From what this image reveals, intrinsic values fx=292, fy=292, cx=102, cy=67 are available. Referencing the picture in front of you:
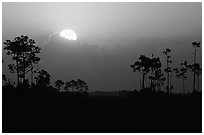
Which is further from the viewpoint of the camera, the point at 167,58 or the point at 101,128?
the point at 167,58

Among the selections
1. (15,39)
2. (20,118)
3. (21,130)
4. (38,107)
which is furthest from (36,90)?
(15,39)

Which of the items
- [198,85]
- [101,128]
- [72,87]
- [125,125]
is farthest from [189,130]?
[72,87]

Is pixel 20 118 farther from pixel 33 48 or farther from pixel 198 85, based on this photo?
pixel 198 85

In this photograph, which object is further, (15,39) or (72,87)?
(72,87)

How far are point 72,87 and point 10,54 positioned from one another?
2606 inches

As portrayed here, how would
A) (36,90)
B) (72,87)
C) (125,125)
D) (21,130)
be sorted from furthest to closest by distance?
(72,87)
(36,90)
(125,125)
(21,130)

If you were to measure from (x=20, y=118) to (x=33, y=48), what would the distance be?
88.1 ft

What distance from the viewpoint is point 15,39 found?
40438 millimetres

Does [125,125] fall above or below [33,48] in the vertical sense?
below

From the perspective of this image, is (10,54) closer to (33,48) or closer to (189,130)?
(33,48)

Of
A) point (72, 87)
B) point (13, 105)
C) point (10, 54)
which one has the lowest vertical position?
point (72, 87)

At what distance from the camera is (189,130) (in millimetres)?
14484

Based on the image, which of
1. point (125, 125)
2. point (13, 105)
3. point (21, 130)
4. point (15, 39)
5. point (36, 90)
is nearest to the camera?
point (21, 130)

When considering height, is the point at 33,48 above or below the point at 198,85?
above
